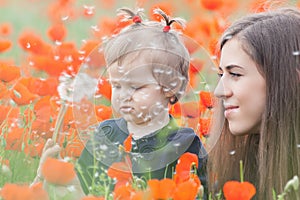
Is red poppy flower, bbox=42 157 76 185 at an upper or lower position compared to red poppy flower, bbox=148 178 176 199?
upper

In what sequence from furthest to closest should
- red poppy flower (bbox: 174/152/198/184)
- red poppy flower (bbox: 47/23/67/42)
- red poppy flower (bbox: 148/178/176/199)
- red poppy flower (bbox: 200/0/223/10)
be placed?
red poppy flower (bbox: 200/0/223/10) → red poppy flower (bbox: 47/23/67/42) → red poppy flower (bbox: 174/152/198/184) → red poppy flower (bbox: 148/178/176/199)

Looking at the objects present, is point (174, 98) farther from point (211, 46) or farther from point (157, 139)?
point (211, 46)

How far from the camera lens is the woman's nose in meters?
2.34

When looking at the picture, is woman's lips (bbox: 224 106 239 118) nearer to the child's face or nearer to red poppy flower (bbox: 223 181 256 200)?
the child's face

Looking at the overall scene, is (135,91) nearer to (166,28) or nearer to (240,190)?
(166,28)

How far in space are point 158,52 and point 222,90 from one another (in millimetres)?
192

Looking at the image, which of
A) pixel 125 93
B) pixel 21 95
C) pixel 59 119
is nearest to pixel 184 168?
pixel 125 93

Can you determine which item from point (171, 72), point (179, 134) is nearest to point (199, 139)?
point (179, 134)

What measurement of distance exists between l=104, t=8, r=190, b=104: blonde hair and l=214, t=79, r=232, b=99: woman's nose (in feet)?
0.28

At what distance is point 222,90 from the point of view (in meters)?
2.36

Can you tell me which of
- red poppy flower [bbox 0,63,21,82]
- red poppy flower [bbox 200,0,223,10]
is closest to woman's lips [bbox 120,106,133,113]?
red poppy flower [bbox 0,63,21,82]

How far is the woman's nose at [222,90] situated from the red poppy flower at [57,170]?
2.31ft

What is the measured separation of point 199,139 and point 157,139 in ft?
0.43

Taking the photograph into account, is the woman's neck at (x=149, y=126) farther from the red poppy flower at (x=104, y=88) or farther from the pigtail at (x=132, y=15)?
the pigtail at (x=132, y=15)
